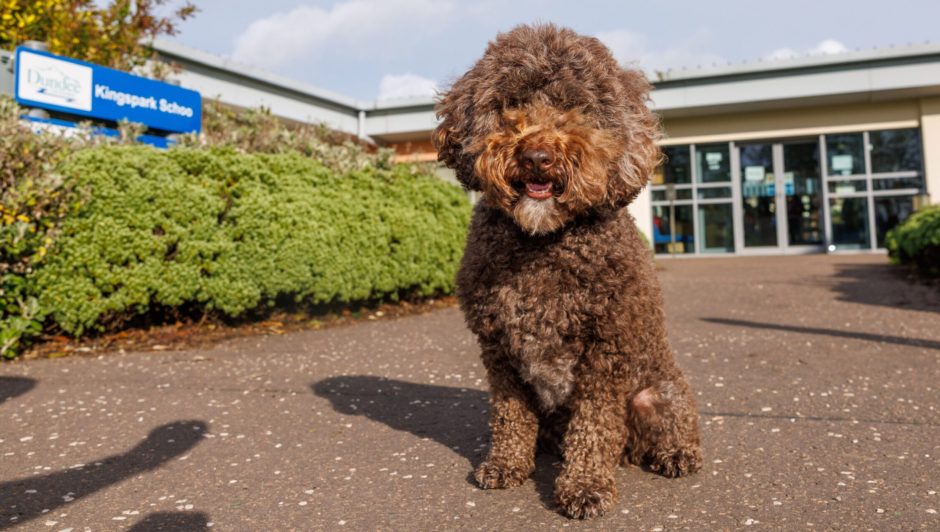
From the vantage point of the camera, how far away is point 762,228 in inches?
763

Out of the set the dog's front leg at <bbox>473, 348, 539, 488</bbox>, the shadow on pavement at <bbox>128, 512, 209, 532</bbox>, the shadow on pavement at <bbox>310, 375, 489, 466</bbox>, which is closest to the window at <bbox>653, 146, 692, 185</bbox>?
the shadow on pavement at <bbox>310, 375, 489, 466</bbox>

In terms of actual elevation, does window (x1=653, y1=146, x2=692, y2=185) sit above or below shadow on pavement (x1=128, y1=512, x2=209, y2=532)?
above

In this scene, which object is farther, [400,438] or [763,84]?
[763,84]

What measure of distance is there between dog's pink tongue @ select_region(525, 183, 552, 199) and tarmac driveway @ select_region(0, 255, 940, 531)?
1.34 metres

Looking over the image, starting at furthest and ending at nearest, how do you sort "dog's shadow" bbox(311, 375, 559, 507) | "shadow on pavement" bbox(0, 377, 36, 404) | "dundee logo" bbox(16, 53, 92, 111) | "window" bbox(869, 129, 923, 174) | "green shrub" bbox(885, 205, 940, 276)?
"window" bbox(869, 129, 923, 174), "green shrub" bbox(885, 205, 940, 276), "dundee logo" bbox(16, 53, 92, 111), "shadow on pavement" bbox(0, 377, 36, 404), "dog's shadow" bbox(311, 375, 559, 507)

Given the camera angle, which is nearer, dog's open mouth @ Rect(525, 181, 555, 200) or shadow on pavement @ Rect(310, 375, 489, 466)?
dog's open mouth @ Rect(525, 181, 555, 200)

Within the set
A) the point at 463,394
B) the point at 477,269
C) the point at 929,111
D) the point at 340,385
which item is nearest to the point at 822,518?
the point at 477,269

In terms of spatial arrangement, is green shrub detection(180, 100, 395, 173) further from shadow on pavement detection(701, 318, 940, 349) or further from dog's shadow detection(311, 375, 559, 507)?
shadow on pavement detection(701, 318, 940, 349)

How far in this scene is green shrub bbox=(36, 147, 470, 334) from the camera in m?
6.23

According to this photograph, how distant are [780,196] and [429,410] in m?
17.5

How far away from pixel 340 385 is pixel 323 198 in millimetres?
3277

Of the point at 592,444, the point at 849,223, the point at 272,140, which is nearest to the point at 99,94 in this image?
the point at 272,140

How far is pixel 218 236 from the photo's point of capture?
6.98 metres

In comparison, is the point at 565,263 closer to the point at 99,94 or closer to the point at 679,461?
the point at 679,461
